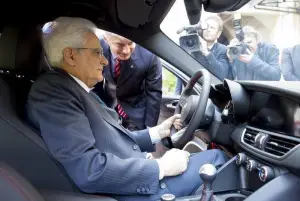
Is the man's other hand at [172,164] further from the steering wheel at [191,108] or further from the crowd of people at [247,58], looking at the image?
the crowd of people at [247,58]

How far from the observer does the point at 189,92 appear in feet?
7.17

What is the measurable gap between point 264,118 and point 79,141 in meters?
0.79

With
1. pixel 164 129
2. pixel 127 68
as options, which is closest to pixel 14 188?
pixel 164 129

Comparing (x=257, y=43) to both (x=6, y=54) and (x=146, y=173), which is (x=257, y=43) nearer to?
(x=146, y=173)

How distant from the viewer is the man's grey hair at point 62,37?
1799 millimetres

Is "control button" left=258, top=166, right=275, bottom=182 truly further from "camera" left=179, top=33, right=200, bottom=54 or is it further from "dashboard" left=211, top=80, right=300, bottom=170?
"camera" left=179, top=33, right=200, bottom=54

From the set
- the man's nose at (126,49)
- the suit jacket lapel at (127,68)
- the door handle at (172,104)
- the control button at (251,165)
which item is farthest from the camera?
the door handle at (172,104)

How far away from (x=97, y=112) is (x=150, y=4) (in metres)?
0.62

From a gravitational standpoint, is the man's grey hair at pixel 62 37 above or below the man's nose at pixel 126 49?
above

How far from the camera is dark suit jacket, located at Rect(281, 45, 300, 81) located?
2725mm

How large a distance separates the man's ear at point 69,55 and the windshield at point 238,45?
583mm

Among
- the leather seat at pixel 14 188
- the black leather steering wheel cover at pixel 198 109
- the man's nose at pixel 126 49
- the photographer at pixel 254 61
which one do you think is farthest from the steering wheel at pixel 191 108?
the leather seat at pixel 14 188

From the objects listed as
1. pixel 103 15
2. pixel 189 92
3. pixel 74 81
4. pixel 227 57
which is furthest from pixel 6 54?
pixel 227 57

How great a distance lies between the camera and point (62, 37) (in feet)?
5.90
